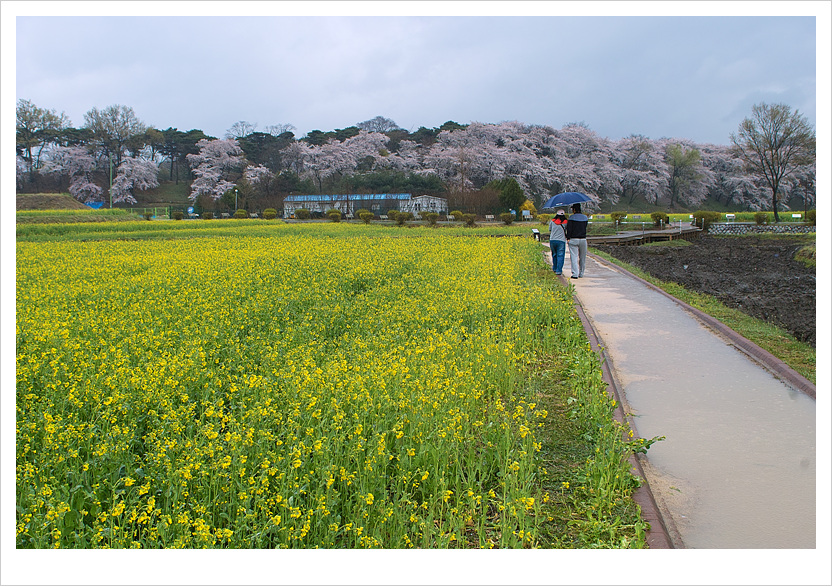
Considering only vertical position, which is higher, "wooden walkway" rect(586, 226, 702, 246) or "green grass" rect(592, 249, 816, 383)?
"wooden walkway" rect(586, 226, 702, 246)

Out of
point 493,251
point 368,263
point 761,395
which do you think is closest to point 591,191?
point 493,251

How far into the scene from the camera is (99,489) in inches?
127

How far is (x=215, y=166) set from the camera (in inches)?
2307

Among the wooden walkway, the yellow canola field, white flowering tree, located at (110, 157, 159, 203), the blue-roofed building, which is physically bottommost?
the yellow canola field

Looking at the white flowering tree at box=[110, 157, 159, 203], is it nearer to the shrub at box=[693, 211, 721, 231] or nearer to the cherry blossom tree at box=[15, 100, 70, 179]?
the cherry blossom tree at box=[15, 100, 70, 179]

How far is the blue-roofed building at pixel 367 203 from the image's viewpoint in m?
46.1

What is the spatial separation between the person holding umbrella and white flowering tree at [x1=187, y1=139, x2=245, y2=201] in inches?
1827

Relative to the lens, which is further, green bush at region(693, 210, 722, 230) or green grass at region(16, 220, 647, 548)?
green bush at region(693, 210, 722, 230)

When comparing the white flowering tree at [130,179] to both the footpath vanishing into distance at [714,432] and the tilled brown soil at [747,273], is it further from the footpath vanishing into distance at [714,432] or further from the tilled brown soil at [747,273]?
the footpath vanishing into distance at [714,432]

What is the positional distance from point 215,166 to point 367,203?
787 inches

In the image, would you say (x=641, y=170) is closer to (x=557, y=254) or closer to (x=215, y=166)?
(x=215, y=166)

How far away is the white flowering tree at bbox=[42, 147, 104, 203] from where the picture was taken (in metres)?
56.6

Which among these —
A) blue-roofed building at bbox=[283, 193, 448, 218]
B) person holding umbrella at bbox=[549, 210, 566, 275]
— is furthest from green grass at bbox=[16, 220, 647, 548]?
blue-roofed building at bbox=[283, 193, 448, 218]

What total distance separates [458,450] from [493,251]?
39.0 feet
